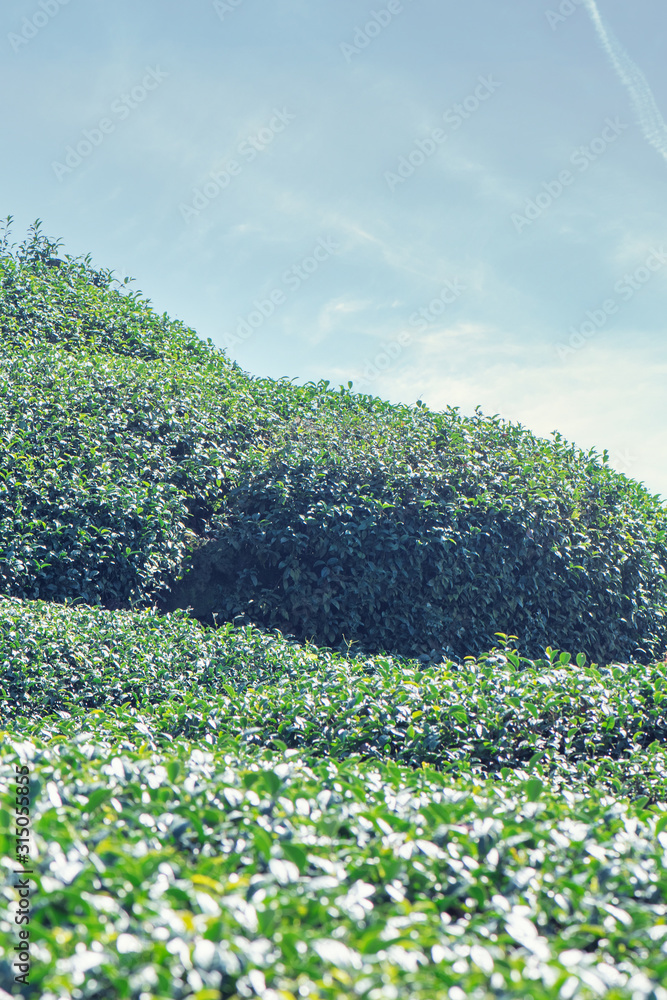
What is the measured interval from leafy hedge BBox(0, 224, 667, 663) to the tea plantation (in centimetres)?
4

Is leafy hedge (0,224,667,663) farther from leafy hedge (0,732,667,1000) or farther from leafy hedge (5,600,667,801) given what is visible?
leafy hedge (0,732,667,1000)

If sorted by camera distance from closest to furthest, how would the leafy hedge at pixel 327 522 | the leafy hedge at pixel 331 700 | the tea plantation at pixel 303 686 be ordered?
the tea plantation at pixel 303 686
the leafy hedge at pixel 331 700
the leafy hedge at pixel 327 522

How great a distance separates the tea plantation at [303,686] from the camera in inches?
83.9

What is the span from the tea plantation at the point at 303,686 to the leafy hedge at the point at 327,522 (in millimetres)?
39

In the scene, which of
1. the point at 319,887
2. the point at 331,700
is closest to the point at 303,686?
the point at 331,700

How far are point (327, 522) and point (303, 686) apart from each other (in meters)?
3.08

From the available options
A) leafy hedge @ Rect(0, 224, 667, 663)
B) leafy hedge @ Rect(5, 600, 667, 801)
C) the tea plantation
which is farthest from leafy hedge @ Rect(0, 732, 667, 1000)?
leafy hedge @ Rect(0, 224, 667, 663)

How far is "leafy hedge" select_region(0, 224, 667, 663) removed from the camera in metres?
8.31

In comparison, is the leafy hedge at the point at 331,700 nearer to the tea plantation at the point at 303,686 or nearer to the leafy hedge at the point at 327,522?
the tea plantation at the point at 303,686

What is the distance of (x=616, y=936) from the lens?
7.97ft

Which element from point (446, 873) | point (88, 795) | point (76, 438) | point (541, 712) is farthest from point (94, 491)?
point (446, 873)

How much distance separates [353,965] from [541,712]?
11.6 ft

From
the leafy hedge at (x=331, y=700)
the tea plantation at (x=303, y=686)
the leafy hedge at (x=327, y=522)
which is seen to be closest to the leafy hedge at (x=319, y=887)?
the tea plantation at (x=303, y=686)

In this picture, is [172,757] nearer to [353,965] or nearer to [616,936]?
[353,965]
